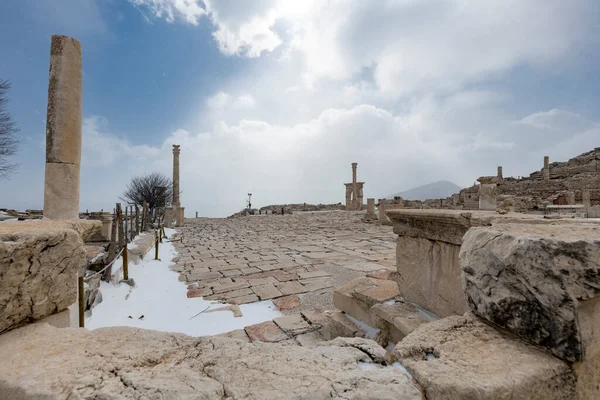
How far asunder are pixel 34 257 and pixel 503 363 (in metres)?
2.25

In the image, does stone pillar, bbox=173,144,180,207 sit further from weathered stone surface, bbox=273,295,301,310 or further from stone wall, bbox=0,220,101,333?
stone wall, bbox=0,220,101,333

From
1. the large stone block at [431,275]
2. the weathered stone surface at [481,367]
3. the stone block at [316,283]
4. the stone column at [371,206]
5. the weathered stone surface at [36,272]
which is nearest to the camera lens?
the weathered stone surface at [481,367]

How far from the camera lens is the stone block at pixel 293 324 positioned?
3.32 metres

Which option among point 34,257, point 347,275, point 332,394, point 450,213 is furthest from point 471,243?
point 347,275

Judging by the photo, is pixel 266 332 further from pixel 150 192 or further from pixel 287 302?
pixel 150 192

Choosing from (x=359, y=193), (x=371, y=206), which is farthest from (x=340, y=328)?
(x=359, y=193)

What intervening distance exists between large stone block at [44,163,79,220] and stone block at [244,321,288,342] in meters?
3.79

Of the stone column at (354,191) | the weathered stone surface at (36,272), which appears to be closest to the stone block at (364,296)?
the weathered stone surface at (36,272)

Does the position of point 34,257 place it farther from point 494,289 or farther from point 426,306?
point 426,306

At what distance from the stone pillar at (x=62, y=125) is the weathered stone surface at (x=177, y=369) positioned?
13.6ft

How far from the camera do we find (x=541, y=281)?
1.09 metres

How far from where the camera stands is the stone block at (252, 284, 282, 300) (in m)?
4.53

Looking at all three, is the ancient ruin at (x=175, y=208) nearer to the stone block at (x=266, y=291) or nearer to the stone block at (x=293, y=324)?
the stone block at (x=266, y=291)

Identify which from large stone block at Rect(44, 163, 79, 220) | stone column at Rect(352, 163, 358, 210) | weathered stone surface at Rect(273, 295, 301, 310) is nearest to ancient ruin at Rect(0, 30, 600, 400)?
weathered stone surface at Rect(273, 295, 301, 310)
